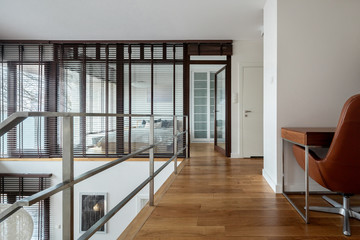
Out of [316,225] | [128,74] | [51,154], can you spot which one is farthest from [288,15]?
[51,154]

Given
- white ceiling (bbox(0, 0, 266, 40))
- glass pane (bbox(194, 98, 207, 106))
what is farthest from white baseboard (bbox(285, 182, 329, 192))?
glass pane (bbox(194, 98, 207, 106))

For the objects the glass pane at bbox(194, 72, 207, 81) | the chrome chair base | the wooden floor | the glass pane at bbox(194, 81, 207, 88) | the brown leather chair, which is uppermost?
the glass pane at bbox(194, 72, 207, 81)

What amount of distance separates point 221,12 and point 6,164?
5020mm

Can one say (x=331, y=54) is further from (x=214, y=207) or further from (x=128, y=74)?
(x=128, y=74)

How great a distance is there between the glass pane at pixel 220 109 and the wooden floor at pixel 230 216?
207 centimetres

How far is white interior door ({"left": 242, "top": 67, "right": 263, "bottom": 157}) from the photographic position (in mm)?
4578

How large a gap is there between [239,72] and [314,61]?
215 centimetres

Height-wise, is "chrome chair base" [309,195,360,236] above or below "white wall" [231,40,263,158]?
below

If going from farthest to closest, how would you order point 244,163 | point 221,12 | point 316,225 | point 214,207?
point 244,163 → point 221,12 → point 214,207 → point 316,225

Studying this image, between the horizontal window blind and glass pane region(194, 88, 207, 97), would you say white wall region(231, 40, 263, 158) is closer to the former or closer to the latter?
glass pane region(194, 88, 207, 97)

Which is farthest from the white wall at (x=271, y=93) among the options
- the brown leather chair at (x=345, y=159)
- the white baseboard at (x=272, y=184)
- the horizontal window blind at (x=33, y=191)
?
the horizontal window blind at (x=33, y=191)

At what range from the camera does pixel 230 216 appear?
1.86 m

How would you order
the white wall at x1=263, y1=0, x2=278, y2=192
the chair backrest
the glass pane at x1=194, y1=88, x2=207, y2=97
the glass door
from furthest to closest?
the glass pane at x1=194, y1=88, x2=207, y2=97 → the glass door → the white wall at x1=263, y1=0, x2=278, y2=192 → the chair backrest

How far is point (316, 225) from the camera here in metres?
1.70
